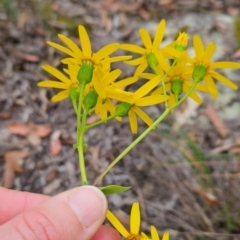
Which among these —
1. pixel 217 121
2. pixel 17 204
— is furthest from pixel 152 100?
pixel 217 121

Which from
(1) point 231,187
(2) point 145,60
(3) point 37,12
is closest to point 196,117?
(1) point 231,187

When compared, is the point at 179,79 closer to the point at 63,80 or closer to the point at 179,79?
the point at 179,79

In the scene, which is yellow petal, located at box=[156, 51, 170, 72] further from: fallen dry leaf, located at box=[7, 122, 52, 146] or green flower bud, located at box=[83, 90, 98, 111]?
fallen dry leaf, located at box=[7, 122, 52, 146]

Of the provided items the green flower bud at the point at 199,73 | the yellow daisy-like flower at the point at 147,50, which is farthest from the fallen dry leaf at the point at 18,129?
the green flower bud at the point at 199,73

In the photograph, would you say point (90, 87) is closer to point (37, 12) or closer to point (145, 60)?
point (145, 60)

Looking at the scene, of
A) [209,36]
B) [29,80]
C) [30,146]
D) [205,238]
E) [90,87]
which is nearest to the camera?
[90,87]
